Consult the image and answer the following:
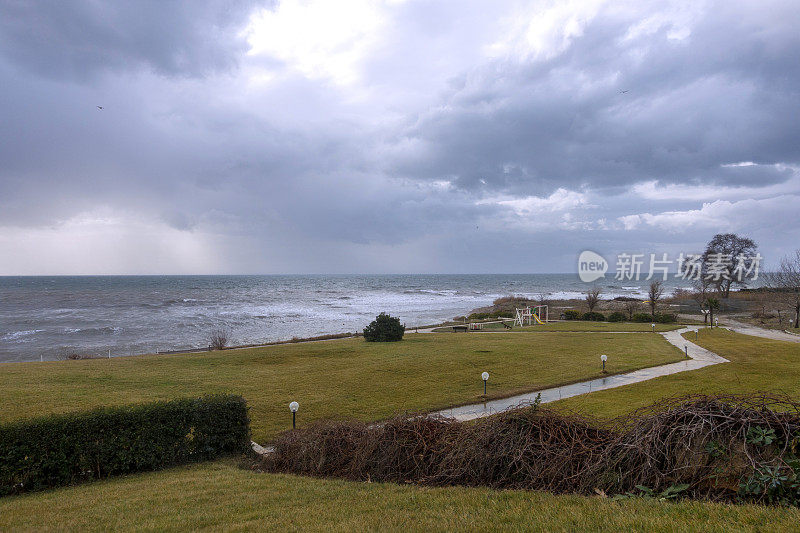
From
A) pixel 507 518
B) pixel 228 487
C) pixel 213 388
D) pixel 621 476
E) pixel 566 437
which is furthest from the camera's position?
pixel 213 388

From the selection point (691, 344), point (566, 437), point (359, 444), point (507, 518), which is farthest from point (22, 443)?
point (691, 344)

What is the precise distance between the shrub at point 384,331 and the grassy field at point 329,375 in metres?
1.96

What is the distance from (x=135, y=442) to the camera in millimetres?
8086

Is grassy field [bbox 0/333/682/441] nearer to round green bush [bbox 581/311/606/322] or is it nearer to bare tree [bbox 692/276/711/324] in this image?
round green bush [bbox 581/311/606/322]

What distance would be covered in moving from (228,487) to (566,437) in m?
4.85

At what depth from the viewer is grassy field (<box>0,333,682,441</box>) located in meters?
12.9

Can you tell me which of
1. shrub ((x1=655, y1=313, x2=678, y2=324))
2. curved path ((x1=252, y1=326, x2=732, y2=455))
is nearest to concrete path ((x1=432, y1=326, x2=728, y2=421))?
curved path ((x1=252, y1=326, x2=732, y2=455))

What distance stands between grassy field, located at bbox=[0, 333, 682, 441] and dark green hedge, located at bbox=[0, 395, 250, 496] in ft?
6.39

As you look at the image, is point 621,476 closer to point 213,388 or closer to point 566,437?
point 566,437

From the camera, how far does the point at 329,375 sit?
17.9 m

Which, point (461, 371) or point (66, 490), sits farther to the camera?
point (461, 371)

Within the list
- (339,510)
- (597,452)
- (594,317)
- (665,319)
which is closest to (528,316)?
(594,317)

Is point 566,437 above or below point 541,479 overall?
above

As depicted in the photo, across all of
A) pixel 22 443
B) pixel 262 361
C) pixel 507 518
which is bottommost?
pixel 262 361
